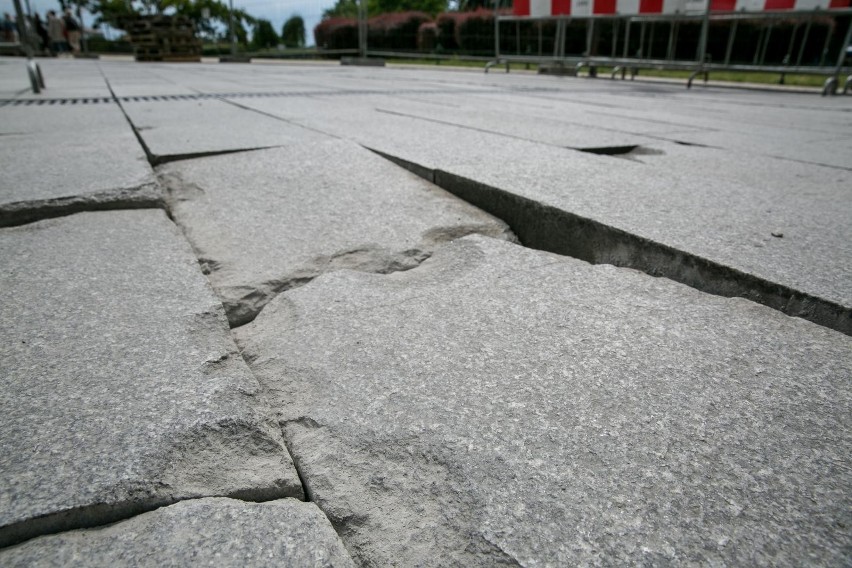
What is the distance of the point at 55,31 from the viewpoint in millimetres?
21312

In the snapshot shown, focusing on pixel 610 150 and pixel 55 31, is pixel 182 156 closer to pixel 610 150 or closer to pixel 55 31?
pixel 610 150

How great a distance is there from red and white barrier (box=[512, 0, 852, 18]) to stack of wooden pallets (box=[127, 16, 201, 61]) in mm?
11828

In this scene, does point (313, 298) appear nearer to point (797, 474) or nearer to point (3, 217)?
point (797, 474)

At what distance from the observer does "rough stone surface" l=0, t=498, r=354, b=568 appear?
2.10 ft

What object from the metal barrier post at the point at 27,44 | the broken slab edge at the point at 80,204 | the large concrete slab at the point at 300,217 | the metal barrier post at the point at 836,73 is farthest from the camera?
the metal barrier post at the point at 836,73

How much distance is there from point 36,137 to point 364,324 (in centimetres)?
272

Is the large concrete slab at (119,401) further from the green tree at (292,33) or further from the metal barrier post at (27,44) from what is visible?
the green tree at (292,33)

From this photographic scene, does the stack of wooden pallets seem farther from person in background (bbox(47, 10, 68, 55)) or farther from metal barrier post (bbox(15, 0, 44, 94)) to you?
metal barrier post (bbox(15, 0, 44, 94))

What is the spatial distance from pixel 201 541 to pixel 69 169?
201 cm

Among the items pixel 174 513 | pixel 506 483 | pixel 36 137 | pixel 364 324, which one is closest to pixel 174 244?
pixel 364 324

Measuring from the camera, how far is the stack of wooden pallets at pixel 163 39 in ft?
55.8

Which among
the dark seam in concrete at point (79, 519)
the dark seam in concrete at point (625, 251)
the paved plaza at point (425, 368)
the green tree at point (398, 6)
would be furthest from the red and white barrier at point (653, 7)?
the green tree at point (398, 6)

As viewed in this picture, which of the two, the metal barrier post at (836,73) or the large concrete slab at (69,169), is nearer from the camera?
the large concrete slab at (69,169)

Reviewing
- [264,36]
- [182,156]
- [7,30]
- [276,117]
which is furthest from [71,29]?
[182,156]
